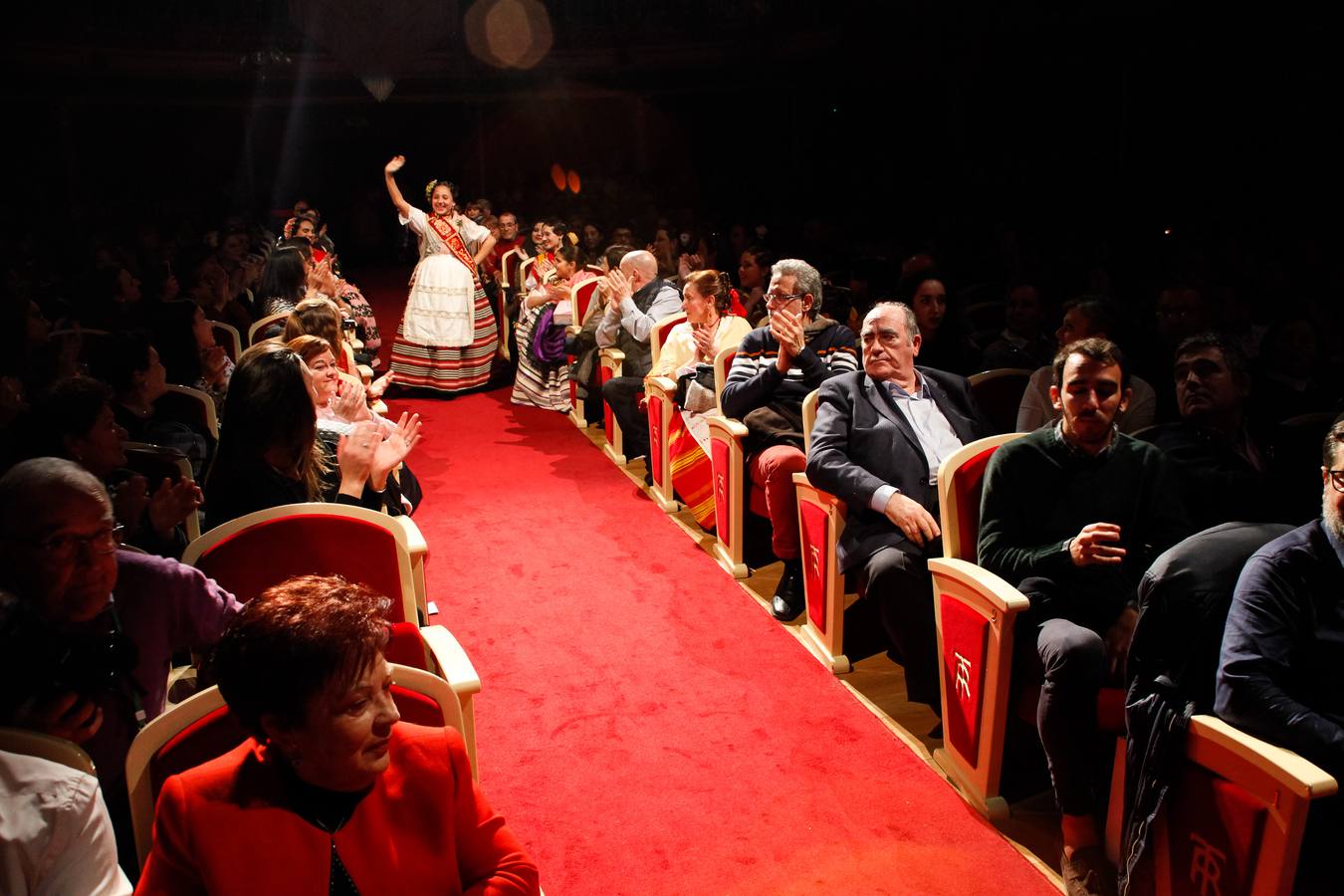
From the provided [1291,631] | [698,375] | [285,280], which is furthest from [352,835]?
[285,280]

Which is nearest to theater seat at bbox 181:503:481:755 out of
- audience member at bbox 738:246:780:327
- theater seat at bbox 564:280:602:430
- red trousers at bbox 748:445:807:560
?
red trousers at bbox 748:445:807:560

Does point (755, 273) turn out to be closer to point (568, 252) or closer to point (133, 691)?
point (568, 252)

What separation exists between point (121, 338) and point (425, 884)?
9.13 ft

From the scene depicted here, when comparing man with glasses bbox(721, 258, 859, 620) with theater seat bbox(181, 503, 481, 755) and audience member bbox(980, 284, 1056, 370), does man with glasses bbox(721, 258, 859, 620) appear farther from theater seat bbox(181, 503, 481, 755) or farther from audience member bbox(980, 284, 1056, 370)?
theater seat bbox(181, 503, 481, 755)

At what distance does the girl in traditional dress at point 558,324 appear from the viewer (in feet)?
22.9

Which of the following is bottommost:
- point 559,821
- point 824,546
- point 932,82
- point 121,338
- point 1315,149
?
point 559,821

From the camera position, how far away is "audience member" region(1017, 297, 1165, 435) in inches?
135

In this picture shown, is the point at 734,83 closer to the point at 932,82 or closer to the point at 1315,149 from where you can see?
the point at 932,82

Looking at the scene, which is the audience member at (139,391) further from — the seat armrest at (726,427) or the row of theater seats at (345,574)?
the seat armrest at (726,427)

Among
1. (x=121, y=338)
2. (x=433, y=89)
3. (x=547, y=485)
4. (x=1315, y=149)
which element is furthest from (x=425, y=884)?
(x=433, y=89)

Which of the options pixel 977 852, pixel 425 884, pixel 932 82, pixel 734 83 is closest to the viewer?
pixel 425 884

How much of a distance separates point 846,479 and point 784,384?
3.16ft

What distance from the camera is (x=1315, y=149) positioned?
659 cm

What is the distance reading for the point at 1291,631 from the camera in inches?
76.0
